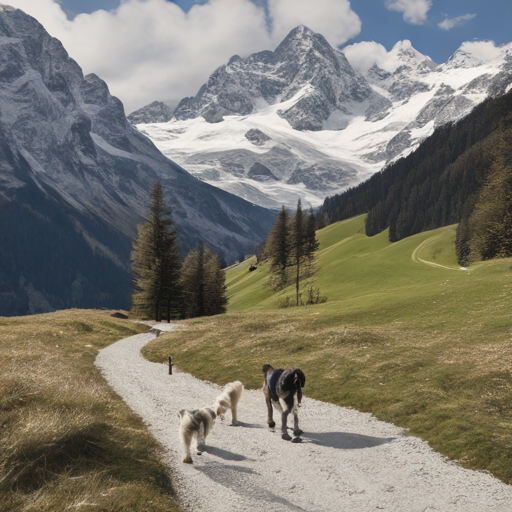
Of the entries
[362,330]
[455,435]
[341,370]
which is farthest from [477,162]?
[455,435]

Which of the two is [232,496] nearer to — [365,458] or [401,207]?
[365,458]

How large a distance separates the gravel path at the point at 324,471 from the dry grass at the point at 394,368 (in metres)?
1.11

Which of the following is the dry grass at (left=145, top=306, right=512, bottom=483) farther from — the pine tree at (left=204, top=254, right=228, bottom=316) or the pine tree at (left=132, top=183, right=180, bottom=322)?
the pine tree at (left=204, top=254, right=228, bottom=316)

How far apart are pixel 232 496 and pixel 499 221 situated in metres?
55.4

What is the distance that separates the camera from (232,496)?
1002 centimetres

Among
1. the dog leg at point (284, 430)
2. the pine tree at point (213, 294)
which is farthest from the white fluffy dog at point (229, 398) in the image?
the pine tree at point (213, 294)

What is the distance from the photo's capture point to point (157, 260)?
5859 centimetres

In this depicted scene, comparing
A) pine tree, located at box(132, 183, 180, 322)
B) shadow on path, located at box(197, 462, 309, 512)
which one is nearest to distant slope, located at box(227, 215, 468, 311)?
pine tree, located at box(132, 183, 180, 322)

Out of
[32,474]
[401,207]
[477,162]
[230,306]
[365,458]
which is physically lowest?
[230,306]

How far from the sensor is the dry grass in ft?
43.4

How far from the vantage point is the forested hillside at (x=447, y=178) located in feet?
313

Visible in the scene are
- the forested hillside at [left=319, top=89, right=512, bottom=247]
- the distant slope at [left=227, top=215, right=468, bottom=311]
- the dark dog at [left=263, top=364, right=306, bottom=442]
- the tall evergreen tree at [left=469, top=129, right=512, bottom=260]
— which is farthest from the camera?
the forested hillside at [left=319, top=89, right=512, bottom=247]

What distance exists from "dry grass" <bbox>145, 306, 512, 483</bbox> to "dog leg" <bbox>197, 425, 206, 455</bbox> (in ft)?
15.8

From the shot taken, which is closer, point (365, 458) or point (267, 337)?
point (365, 458)
